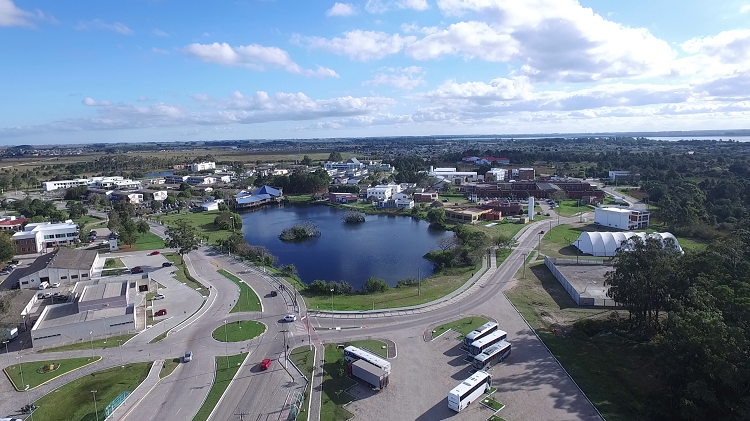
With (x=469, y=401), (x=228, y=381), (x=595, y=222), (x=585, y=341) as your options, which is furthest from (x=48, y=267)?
(x=595, y=222)

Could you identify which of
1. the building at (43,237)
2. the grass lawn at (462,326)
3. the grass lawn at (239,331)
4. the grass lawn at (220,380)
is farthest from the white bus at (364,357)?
the building at (43,237)

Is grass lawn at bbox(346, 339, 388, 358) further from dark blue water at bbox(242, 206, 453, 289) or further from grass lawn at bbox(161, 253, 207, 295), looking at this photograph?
grass lawn at bbox(161, 253, 207, 295)

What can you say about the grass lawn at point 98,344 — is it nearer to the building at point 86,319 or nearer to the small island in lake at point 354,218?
the building at point 86,319

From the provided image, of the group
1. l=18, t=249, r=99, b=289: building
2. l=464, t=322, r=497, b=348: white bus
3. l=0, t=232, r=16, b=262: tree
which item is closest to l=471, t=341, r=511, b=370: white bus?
l=464, t=322, r=497, b=348: white bus

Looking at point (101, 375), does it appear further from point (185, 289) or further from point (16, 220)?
point (16, 220)

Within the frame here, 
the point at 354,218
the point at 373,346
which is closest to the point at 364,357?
the point at 373,346

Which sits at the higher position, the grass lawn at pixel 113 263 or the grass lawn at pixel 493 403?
the grass lawn at pixel 113 263
